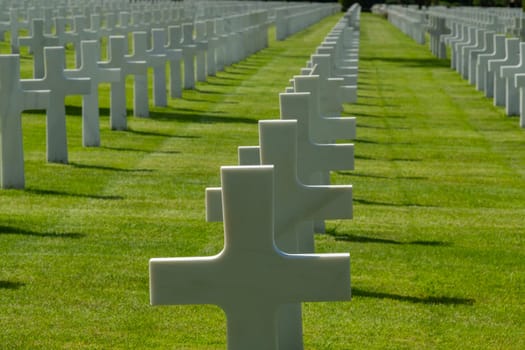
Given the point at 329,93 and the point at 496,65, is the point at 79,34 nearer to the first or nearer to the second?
the point at 496,65

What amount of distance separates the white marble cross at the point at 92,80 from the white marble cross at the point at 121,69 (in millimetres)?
1198

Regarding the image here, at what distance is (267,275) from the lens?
5.07 metres

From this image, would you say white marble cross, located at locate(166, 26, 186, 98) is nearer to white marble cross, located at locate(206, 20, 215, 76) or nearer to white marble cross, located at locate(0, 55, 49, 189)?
white marble cross, located at locate(206, 20, 215, 76)

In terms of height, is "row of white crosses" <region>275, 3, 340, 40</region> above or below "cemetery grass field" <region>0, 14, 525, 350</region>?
below

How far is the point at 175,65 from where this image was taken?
22469mm

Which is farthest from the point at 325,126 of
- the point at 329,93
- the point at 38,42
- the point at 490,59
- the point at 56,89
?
the point at 490,59

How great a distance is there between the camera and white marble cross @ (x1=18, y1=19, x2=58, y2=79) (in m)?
20.6

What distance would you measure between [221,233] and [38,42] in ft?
35.0

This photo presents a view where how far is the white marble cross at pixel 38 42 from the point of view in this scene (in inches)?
811

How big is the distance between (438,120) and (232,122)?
2869mm

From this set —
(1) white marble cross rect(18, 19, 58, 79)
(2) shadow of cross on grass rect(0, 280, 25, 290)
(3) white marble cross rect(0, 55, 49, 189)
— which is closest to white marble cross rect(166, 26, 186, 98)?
(1) white marble cross rect(18, 19, 58, 79)

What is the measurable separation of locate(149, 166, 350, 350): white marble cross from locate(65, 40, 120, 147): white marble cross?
34.8 ft

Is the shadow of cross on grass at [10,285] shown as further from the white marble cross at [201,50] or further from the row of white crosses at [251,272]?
the white marble cross at [201,50]

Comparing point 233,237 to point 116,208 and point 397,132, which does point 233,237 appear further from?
point 397,132
